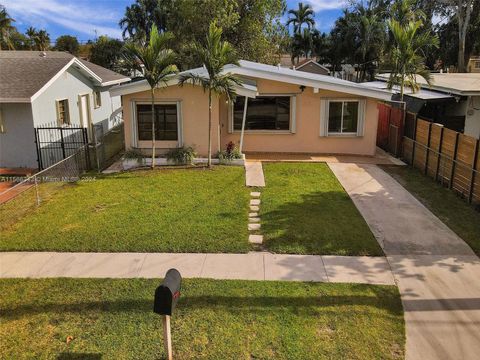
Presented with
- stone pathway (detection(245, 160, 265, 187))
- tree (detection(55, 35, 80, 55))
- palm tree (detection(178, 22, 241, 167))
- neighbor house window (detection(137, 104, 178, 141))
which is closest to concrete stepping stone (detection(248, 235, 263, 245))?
stone pathway (detection(245, 160, 265, 187))

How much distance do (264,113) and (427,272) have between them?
1028 centimetres

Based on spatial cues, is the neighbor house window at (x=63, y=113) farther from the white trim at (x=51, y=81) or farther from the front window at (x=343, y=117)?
the front window at (x=343, y=117)

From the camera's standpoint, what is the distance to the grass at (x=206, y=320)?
504cm

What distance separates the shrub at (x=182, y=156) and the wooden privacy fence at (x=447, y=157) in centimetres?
780

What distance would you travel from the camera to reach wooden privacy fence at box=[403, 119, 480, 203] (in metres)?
10.4

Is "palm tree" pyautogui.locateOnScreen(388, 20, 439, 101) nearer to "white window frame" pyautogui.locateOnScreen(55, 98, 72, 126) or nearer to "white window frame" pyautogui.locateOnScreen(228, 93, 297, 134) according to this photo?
"white window frame" pyautogui.locateOnScreen(228, 93, 297, 134)

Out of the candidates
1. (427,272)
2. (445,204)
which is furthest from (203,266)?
(445,204)

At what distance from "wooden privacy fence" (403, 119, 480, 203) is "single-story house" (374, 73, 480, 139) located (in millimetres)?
2344

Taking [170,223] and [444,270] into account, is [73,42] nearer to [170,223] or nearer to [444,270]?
[170,223]

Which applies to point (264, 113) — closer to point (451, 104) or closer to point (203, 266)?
point (451, 104)

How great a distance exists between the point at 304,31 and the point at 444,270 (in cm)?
5422

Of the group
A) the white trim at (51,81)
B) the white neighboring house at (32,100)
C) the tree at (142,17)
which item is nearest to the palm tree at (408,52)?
the white neighboring house at (32,100)

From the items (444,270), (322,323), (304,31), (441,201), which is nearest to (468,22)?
(304,31)

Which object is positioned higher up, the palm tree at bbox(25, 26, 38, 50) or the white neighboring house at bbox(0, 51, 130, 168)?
the palm tree at bbox(25, 26, 38, 50)
